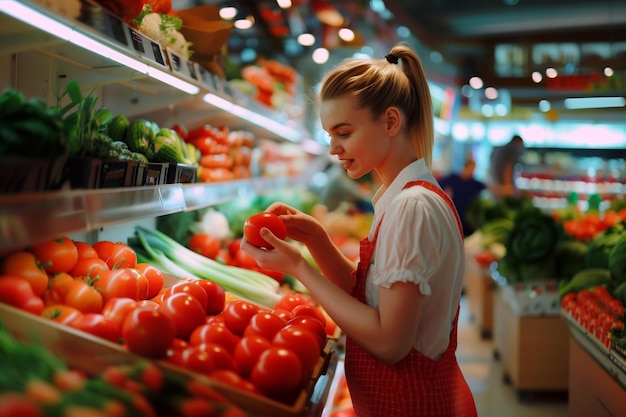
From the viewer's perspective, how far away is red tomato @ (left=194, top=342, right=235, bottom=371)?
143cm

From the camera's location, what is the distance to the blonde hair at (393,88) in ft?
5.83

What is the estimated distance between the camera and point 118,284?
5.59ft

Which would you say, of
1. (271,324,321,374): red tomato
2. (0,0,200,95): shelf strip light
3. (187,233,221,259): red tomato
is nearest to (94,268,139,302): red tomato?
(271,324,321,374): red tomato

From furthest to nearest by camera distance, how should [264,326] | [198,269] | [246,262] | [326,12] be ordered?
[326,12], [246,262], [198,269], [264,326]

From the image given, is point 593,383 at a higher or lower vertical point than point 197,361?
lower

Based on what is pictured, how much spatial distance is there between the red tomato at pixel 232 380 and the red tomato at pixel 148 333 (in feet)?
0.43

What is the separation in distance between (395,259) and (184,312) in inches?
22.7

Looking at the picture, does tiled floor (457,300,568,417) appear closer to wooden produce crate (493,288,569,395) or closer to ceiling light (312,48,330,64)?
wooden produce crate (493,288,569,395)

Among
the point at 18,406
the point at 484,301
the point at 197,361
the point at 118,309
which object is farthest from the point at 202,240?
the point at 484,301

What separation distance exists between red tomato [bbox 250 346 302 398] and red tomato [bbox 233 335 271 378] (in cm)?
4

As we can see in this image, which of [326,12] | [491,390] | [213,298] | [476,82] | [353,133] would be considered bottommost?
[491,390]

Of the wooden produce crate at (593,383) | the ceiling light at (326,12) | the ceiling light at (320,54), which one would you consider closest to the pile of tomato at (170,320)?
the wooden produce crate at (593,383)

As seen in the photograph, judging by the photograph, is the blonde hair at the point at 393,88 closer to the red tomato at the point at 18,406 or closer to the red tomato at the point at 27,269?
the red tomato at the point at 27,269

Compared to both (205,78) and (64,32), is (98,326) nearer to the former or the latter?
(64,32)
